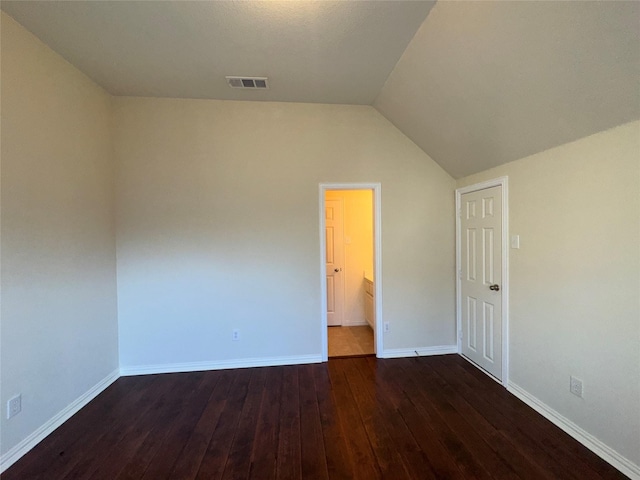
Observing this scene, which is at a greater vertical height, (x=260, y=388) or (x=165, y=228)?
(x=165, y=228)

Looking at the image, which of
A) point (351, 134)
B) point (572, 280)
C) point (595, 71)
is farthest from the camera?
point (351, 134)

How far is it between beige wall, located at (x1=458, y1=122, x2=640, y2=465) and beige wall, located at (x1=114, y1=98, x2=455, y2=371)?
3.59ft

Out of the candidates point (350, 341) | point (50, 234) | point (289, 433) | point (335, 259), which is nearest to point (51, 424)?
point (50, 234)

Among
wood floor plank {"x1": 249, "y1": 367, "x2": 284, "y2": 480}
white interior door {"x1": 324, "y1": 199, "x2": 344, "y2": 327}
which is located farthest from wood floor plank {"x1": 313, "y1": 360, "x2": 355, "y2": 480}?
white interior door {"x1": 324, "y1": 199, "x2": 344, "y2": 327}

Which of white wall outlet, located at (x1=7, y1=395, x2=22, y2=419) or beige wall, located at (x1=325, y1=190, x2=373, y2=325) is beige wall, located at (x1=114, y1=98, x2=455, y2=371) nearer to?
white wall outlet, located at (x1=7, y1=395, x2=22, y2=419)

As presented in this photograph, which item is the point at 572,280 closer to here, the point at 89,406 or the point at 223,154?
the point at 223,154

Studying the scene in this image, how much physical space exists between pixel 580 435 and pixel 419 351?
1546mm

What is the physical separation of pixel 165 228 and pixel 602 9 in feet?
11.7

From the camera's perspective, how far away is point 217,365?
10.2 ft

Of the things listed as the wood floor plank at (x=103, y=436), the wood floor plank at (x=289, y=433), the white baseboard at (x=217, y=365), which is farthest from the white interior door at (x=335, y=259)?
the wood floor plank at (x=103, y=436)

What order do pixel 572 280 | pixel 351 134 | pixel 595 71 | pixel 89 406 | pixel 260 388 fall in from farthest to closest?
pixel 351 134 < pixel 260 388 < pixel 89 406 < pixel 572 280 < pixel 595 71

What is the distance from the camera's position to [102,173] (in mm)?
2793

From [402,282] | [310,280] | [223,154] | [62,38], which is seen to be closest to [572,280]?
[402,282]

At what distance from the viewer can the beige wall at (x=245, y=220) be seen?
9.86 ft
